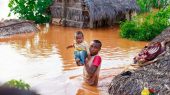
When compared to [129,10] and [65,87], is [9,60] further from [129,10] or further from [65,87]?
[129,10]

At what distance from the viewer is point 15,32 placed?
13328mm

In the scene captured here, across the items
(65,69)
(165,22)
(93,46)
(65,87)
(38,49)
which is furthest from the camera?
(165,22)

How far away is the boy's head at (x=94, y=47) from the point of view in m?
6.21

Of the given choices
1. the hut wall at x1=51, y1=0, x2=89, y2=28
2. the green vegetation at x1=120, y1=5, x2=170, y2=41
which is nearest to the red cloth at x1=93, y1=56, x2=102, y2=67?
the green vegetation at x1=120, y1=5, x2=170, y2=41

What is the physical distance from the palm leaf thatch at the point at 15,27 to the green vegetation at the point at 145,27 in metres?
3.36

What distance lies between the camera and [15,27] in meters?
13.4

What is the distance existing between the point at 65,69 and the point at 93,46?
2.39 m

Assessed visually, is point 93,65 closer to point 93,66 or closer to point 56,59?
point 93,66

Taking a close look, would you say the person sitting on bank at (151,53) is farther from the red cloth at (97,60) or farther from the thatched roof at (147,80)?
the red cloth at (97,60)

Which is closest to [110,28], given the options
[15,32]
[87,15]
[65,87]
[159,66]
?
[87,15]

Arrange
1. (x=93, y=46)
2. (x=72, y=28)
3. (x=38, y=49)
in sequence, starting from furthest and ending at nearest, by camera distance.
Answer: (x=72, y=28) → (x=38, y=49) → (x=93, y=46)

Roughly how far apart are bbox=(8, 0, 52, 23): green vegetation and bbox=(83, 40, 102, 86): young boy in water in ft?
29.2

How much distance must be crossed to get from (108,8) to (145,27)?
99.8 inches

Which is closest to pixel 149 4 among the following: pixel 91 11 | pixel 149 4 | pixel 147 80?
pixel 149 4
